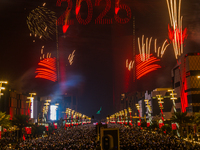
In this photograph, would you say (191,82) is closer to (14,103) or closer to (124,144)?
(124,144)

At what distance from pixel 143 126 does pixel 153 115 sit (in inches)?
1270

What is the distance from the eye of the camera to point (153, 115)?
122125 millimetres

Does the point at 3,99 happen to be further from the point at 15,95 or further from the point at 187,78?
the point at 187,78

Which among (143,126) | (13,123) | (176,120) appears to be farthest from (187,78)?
(13,123)

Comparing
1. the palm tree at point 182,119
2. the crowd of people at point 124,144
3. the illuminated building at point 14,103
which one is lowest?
the crowd of people at point 124,144

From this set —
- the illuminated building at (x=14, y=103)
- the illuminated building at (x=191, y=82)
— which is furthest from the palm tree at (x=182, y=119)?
the illuminated building at (x=14, y=103)

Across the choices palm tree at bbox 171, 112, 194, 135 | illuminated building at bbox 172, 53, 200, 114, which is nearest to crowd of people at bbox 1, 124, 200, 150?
palm tree at bbox 171, 112, 194, 135

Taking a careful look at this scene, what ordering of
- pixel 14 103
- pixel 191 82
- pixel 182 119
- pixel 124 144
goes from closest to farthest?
pixel 124 144 → pixel 182 119 → pixel 191 82 → pixel 14 103

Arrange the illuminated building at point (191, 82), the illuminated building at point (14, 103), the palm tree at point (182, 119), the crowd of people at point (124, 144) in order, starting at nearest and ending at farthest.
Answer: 1. the crowd of people at point (124, 144)
2. the palm tree at point (182, 119)
3. the illuminated building at point (191, 82)
4. the illuminated building at point (14, 103)

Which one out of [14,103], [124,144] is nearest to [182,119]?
[124,144]

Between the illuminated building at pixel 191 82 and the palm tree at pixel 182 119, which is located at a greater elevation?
the illuminated building at pixel 191 82

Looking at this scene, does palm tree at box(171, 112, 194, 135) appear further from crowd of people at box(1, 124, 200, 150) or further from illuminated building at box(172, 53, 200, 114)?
illuminated building at box(172, 53, 200, 114)

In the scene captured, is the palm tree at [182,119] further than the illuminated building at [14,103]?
No

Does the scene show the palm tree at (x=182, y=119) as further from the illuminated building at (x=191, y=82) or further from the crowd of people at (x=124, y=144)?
the illuminated building at (x=191, y=82)
